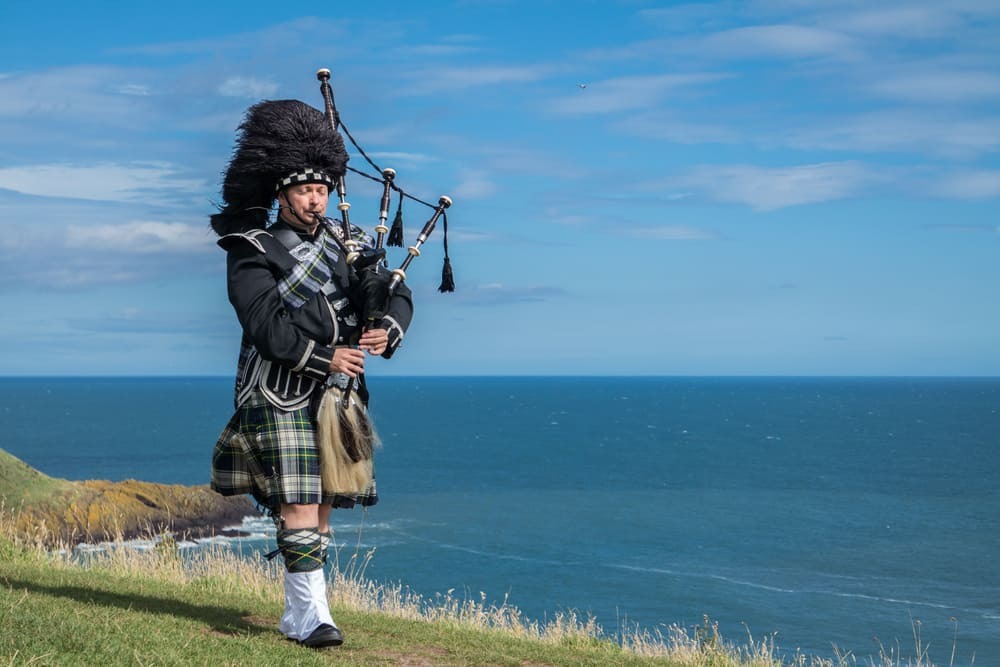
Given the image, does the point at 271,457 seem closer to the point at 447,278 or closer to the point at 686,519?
the point at 447,278

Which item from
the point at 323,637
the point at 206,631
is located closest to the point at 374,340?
the point at 323,637

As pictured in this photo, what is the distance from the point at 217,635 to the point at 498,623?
445 centimetres

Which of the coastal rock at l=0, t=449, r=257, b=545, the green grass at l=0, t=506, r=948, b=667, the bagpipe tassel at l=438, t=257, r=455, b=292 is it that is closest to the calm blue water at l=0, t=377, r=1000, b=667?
the coastal rock at l=0, t=449, r=257, b=545

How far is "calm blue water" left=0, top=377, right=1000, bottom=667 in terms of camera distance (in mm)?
36969

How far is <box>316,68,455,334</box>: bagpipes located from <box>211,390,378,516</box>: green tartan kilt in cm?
75

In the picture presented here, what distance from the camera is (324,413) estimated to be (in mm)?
6199

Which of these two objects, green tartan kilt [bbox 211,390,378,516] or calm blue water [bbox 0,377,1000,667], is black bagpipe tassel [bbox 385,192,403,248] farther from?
calm blue water [bbox 0,377,1000,667]

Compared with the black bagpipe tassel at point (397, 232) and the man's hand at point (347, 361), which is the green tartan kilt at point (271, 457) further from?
the black bagpipe tassel at point (397, 232)

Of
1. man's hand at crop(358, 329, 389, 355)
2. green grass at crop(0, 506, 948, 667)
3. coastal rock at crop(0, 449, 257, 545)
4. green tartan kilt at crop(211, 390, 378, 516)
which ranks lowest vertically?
coastal rock at crop(0, 449, 257, 545)

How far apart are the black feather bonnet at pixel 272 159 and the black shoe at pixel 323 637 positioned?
235 centimetres

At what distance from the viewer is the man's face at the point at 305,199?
6.33 m

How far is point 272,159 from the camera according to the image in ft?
20.6

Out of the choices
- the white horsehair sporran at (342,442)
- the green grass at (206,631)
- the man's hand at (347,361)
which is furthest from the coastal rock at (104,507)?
the man's hand at (347,361)

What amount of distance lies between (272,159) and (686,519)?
5474cm
